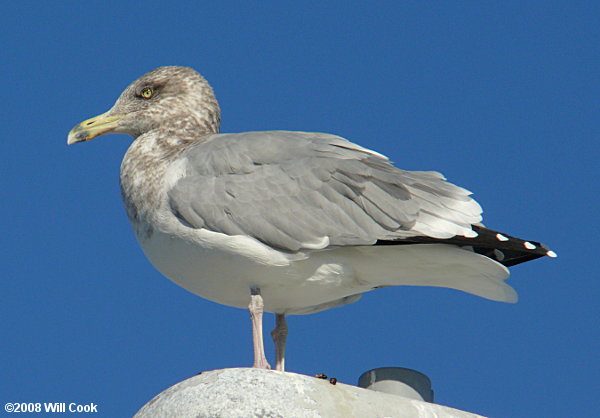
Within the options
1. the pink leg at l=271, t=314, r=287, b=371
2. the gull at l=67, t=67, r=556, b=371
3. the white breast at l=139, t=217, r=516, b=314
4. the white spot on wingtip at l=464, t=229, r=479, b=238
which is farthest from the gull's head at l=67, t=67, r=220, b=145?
the white spot on wingtip at l=464, t=229, r=479, b=238

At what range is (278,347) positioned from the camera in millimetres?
8836

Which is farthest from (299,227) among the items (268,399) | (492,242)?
(268,399)

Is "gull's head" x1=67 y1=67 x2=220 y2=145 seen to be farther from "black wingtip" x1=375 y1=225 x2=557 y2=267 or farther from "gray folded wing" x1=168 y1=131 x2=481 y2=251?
"black wingtip" x1=375 y1=225 x2=557 y2=267

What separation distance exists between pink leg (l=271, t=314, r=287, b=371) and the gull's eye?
2.50 meters

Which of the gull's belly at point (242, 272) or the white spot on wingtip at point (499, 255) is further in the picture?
the white spot on wingtip at point (499, 255)

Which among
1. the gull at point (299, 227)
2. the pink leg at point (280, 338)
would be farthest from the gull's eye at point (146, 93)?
the pink leg at point (280, 338)

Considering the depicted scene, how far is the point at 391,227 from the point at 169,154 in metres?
2.18

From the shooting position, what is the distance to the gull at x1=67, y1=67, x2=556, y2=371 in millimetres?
8062

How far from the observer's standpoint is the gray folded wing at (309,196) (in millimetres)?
8070

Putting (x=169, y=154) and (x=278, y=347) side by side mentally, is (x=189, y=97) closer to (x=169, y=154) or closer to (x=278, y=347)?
(x=169, y=154)

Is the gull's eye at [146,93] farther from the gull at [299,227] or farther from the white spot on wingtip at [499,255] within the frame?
the white spot on wingtip at [499,255]

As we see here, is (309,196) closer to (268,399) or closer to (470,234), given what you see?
(470,234)

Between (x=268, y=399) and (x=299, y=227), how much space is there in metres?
2.09

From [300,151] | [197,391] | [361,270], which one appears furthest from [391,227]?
[197,391]
